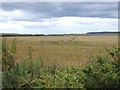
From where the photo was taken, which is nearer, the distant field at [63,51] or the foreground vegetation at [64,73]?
the foreground vegetation at [64,73]

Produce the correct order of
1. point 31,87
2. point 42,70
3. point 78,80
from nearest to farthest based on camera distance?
1. point 78,80
2. point 31,87
3. point 42,70

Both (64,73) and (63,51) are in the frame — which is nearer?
(64,73)

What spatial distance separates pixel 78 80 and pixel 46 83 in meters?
0.62

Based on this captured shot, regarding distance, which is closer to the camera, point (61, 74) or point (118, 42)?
point (61, 74)

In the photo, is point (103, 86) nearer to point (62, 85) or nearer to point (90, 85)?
point (90, 85)

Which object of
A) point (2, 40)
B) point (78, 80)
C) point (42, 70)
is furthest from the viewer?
point (2, 40)

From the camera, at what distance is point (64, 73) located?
621 cm

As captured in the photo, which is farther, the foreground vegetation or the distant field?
the distant field

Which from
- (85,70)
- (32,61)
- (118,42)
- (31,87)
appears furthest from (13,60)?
(118,42)

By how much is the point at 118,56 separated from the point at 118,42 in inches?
13.6

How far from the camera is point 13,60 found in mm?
7539

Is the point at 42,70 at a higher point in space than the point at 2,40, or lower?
lower

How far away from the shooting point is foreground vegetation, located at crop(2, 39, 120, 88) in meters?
6.05

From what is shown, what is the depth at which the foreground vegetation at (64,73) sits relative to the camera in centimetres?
605
